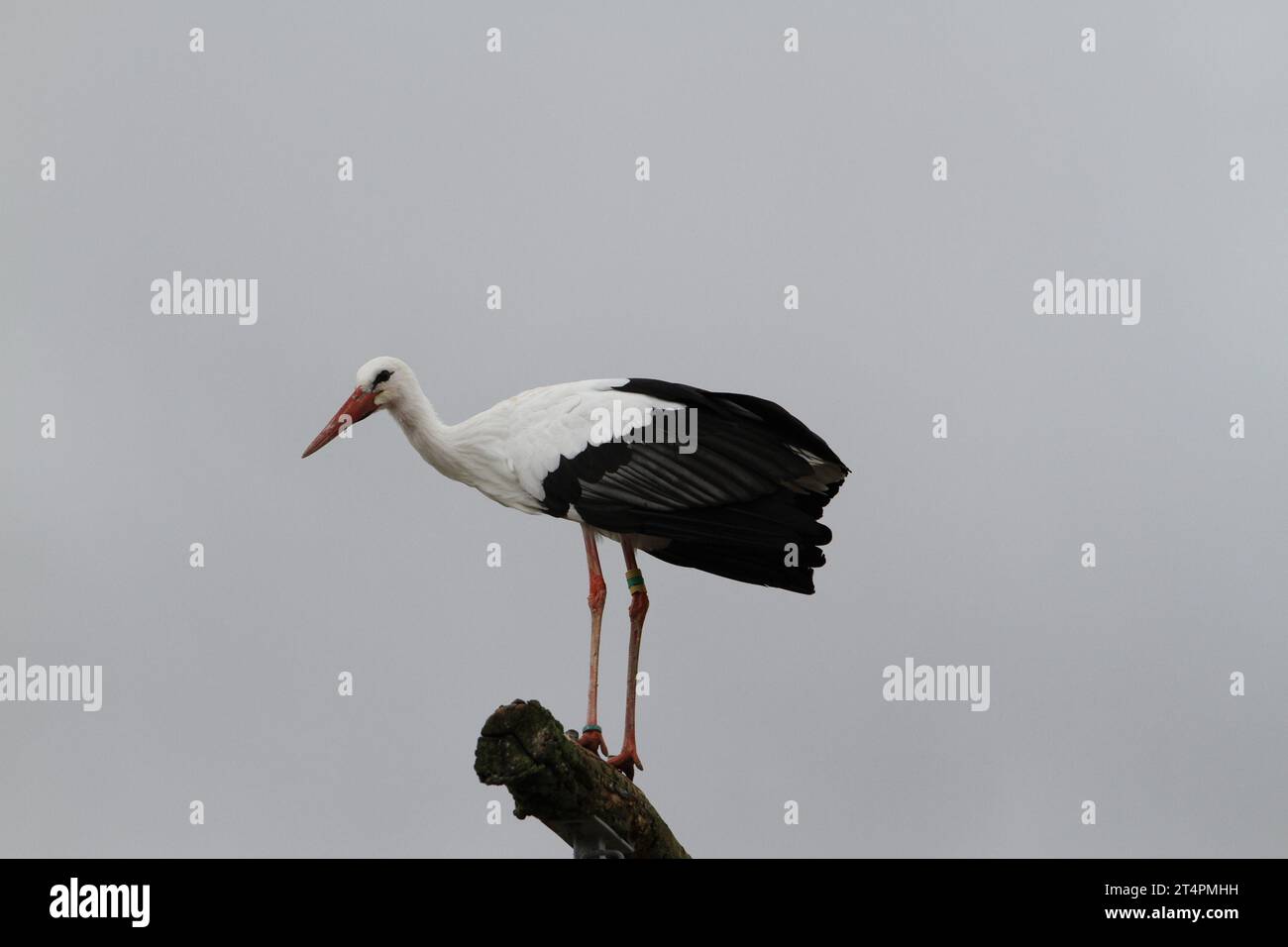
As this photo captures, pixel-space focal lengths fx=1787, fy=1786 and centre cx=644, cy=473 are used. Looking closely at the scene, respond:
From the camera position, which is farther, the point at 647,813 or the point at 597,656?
the point at 597,656

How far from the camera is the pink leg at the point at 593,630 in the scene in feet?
43.0

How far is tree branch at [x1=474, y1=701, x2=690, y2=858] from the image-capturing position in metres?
10.9

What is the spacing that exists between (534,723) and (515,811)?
0.85 metres

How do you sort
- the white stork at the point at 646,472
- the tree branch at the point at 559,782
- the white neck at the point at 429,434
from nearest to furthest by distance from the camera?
the tree branch at the point at 559,782, the white stork at the point at 646,472, the white neck at the point at 429,434

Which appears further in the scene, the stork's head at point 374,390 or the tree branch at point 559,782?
the stork's head at point 374,390

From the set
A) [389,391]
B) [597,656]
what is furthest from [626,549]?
[389,391]

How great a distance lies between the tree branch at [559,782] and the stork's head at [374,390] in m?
3.61

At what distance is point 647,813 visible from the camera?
40.2 ft

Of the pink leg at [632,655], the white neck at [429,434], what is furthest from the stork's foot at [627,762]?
the white neck at [429,434]

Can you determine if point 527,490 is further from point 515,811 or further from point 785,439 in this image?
point 515,811

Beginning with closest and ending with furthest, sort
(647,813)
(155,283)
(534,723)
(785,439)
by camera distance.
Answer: (534,723)
(647,813)
(785,439)
(155,283)

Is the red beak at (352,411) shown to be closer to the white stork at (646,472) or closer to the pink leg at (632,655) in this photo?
the white stork at (646,472)

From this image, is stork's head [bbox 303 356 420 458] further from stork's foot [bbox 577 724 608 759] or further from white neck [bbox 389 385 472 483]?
stork's foot [bbox 577 724 608 759]

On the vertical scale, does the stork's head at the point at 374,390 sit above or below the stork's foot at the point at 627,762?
above
